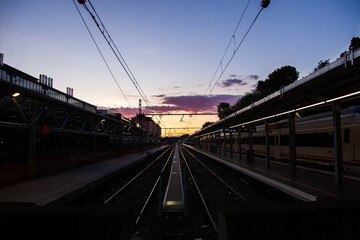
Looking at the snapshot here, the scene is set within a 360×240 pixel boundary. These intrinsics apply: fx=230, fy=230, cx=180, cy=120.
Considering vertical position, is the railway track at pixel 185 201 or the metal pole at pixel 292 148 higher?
the metal pole at pixel 292 148

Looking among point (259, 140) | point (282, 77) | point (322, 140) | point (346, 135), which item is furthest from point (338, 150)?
point (282, 77)

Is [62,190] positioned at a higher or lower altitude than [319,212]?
lower

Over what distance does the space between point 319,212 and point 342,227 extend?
449 millimetres

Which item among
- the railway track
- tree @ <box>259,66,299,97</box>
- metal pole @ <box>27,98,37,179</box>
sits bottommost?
the railway track

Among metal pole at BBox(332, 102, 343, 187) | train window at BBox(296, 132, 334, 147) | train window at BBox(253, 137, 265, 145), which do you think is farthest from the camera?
train window at BBox(253, 137, 265, 145)

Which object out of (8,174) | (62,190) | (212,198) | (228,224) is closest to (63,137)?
(8,174)

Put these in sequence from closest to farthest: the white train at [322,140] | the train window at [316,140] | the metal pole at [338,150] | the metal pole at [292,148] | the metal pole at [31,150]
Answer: the metal pole at [338,150] < the metal pole at [31,150] < the white train at [322,140] < the metal pole at [292,148] < the train window at [316,140]

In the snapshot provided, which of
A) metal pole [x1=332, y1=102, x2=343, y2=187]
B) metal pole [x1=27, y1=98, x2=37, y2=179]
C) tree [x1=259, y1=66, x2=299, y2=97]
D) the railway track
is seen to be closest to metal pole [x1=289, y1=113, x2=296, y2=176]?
the railway track

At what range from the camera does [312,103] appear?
34.7 ft

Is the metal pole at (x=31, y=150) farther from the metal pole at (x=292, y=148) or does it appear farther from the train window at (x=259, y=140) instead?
the train window at (x=259, y=140)

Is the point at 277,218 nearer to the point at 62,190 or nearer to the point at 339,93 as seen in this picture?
the point at 339,93

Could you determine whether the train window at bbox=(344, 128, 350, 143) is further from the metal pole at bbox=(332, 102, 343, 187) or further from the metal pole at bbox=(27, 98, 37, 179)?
the metal pole at bbox=(27, 98, 37, 179)

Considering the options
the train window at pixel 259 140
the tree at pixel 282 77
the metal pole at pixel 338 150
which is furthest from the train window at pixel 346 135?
the tree at pixel 282 77

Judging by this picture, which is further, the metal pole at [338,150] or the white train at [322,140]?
the white train at [322,140]
